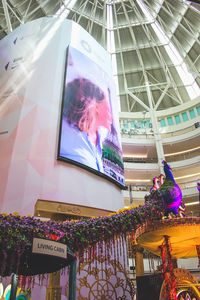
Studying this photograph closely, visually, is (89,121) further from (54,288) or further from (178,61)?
(178,61)

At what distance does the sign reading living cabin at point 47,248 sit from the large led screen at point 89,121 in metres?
5.97

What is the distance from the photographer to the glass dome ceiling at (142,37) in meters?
21.3

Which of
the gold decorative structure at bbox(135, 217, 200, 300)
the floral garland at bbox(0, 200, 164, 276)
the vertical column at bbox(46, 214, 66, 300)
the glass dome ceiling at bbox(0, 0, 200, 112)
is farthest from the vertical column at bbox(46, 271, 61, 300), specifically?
the glass dome ceiling at bbox(0, 0, 200, 112)

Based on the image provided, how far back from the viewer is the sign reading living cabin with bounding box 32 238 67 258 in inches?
128

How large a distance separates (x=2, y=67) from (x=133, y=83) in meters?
18.9

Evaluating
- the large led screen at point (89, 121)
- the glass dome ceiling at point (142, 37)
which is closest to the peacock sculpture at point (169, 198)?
the large led screen at point (89, 121)

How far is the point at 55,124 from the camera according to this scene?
10.1 metres

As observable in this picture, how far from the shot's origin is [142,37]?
25438 millimetres

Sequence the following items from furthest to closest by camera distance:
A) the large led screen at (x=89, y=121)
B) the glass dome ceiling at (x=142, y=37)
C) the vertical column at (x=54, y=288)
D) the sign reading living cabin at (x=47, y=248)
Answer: the glass dome ceiling at (x=142, y=37) < the large led screen at (x=89, y=121) < the vertical column at (x=54, y=288) < the sign reading living cabin at (x=47, y=248)

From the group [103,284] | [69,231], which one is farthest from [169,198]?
[103,284]

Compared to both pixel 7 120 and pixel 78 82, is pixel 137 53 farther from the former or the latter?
pixel 7 120

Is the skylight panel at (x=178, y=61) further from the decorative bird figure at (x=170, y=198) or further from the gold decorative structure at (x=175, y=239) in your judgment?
the gold decorative structure at (x=175, y=239)

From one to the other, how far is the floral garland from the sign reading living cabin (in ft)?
1.64

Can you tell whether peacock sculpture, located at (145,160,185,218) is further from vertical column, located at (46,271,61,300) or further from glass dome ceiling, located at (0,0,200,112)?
glass dome ceiling, located at (0,0,200,112)
